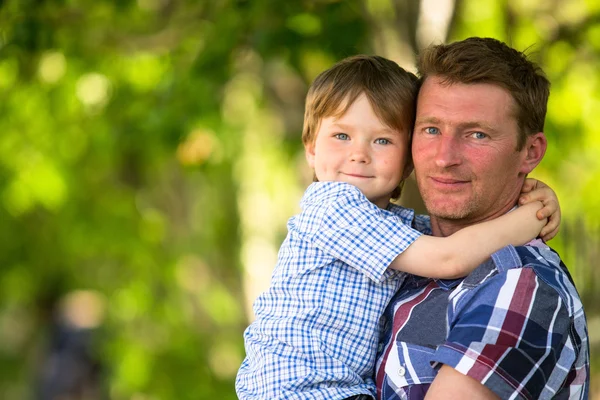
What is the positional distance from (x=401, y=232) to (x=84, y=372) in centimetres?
1132

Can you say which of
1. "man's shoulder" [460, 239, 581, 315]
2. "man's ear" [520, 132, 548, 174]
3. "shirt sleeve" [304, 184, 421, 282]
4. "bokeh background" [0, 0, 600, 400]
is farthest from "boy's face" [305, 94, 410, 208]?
"bokeh background" [0, 0, 600, 400]

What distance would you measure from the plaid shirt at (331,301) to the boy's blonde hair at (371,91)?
0.85 feet

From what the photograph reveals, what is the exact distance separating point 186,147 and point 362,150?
3.28 m

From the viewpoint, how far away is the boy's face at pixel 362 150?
2828mm

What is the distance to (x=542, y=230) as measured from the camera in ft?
9.00

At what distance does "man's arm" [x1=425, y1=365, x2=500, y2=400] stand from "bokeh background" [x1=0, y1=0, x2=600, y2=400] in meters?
1.41

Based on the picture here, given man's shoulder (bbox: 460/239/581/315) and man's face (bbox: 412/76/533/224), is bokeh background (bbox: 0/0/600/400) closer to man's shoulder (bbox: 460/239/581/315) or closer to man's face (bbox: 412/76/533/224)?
man's face (bbox: 412/76/533/224)

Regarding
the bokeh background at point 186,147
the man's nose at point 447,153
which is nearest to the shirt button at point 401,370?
the man's nose at point 447,153

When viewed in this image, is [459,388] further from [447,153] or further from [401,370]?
[447,153]

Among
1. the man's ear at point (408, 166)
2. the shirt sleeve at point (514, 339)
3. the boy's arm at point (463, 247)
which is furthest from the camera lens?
the man's ear at point (408, 166)

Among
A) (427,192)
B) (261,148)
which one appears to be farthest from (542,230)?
(261,148)

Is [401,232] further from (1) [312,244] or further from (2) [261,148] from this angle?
(2) [261,148]

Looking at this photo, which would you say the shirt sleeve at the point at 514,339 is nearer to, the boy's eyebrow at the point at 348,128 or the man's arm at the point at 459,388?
the man's arm at the point at 459,388

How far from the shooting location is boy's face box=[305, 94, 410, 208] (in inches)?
111
